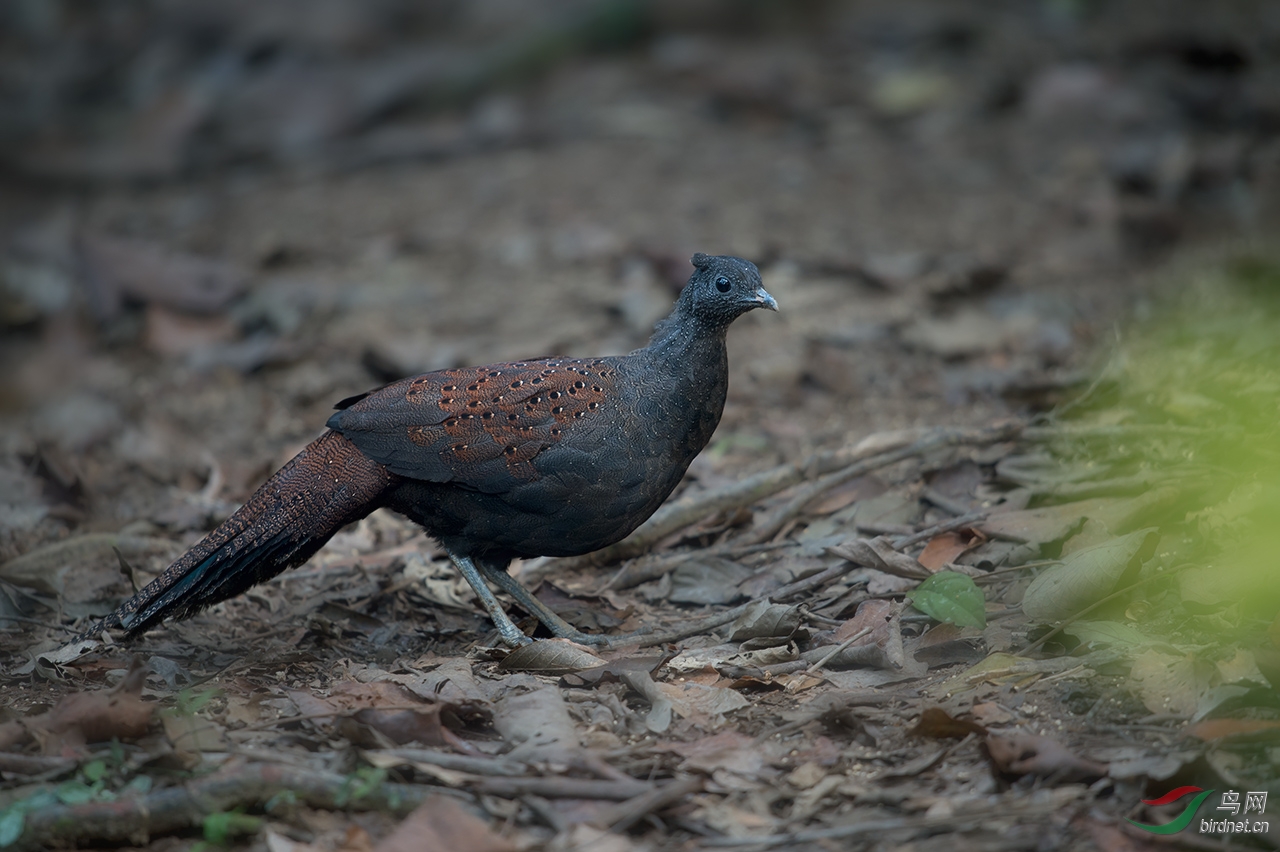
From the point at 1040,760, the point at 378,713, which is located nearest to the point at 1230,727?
the point at 1040,760

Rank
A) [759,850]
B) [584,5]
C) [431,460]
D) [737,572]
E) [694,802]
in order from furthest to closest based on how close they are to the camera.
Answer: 1. [584,5]
2. [737,572]
3. [431,460]
4. [694,802]
5. [759,850]

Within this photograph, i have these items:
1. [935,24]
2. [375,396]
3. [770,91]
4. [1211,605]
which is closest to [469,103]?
[770,91]

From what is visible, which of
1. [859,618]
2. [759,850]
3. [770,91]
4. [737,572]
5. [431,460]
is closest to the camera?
[759,850]

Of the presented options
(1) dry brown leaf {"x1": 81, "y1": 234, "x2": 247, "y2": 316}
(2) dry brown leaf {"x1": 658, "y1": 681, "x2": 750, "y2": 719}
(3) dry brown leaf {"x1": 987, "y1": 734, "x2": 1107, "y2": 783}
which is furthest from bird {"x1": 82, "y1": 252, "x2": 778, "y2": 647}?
(1) dry brown leaf {"x1": 81, "y1": 234, "x2": 247, "y2": 316}

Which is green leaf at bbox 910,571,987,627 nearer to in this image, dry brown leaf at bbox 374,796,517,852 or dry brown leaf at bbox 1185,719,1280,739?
dry brown leaf at bbox 1185,719,1280,739

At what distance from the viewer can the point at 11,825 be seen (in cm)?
315

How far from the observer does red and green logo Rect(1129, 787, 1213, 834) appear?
9.93 ft

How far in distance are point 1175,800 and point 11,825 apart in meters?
3.00

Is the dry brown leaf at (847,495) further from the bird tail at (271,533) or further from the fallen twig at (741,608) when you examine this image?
the bird tail at (271,533)

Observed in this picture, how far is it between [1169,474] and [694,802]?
2347 millimetres

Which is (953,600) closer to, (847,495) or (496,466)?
(847,495)

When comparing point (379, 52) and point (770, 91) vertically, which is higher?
point (379, 52)

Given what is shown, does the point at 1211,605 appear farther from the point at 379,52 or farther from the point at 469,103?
the point at 379,52

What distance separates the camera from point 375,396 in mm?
4812
